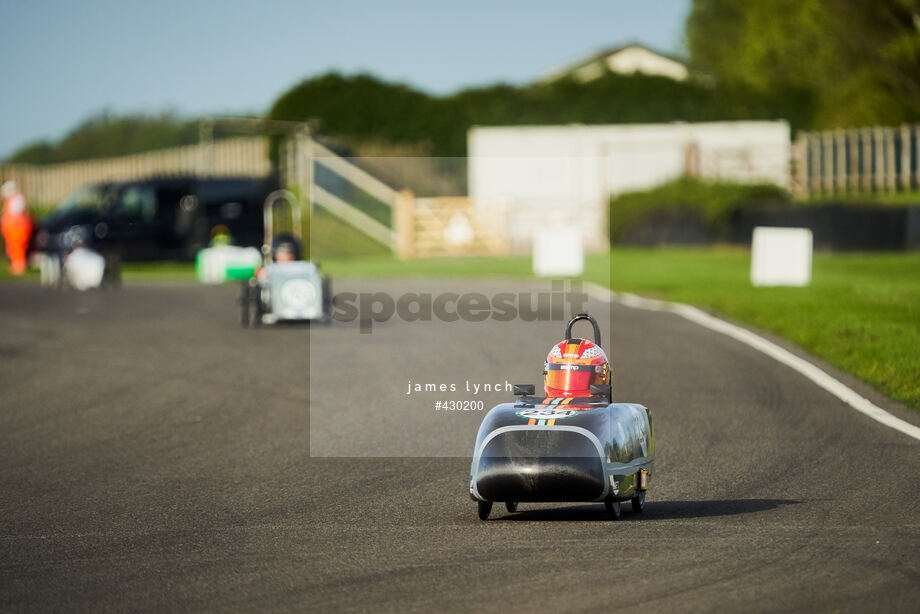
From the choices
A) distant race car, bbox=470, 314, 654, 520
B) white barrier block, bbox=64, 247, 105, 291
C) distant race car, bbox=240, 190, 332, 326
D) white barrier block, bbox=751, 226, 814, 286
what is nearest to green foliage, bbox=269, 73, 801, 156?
white barrier block, bbox=64, 247, 105, 291

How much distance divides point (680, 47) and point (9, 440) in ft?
300

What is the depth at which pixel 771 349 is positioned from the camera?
15.6 meters

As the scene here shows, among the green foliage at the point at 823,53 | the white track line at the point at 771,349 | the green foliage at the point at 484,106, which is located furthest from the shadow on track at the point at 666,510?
the green foliage at the point at 484,106

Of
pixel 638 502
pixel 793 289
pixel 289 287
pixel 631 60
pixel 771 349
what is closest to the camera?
pixel 638 502

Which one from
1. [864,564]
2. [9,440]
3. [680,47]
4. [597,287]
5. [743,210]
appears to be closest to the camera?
[864,564]

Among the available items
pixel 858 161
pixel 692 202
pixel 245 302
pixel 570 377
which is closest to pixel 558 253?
pixel 692 202

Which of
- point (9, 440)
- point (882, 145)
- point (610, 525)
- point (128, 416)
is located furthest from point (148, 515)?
point (882, 145)

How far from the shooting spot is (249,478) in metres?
9.37

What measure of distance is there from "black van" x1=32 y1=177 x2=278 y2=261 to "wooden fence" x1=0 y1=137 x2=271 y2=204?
12.8 meters

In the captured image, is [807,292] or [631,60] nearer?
[807,292]

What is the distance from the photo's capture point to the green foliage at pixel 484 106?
5131cm

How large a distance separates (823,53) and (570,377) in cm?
6250

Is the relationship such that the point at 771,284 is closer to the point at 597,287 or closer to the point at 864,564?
the point at 597,287

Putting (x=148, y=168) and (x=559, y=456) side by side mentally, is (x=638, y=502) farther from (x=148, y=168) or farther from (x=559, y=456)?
(x=148, y=168)
